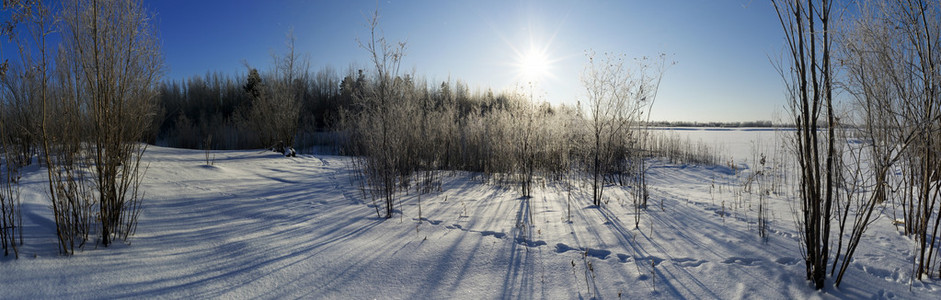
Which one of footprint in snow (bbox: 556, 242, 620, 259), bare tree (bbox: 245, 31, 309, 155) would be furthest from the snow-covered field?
bare tree (bbox: 245, 31, 309, 155)

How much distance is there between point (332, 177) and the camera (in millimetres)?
6887

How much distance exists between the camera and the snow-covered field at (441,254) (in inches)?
83.5

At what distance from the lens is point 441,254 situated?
8.92 feet

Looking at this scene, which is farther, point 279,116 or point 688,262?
point 279,116

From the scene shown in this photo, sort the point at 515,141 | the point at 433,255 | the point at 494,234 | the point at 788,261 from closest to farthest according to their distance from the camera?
the point at 788,261
the point at 433,255
the point at 494,234
the point at 515,141

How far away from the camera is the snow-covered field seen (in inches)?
83.5

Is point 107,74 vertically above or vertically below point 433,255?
above

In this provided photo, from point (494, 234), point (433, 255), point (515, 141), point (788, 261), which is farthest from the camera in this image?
point (515, 141)

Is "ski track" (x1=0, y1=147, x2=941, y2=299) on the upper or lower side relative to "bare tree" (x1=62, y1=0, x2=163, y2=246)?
lower

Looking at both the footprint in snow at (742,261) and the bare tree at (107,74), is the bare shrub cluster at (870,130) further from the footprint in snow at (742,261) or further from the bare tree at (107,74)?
the bare tree at (107,74)

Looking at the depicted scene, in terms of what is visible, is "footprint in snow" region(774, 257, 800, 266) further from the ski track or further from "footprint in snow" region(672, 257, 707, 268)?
"footprint in snow" region(672, 257, 707, 268)

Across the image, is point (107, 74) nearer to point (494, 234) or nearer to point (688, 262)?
point (494, 234)

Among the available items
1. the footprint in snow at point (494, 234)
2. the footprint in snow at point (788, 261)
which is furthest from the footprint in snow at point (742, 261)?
the footprint in snow at point (494, 234)

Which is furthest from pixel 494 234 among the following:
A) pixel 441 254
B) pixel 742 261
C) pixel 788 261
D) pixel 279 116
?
pixel 279 116
